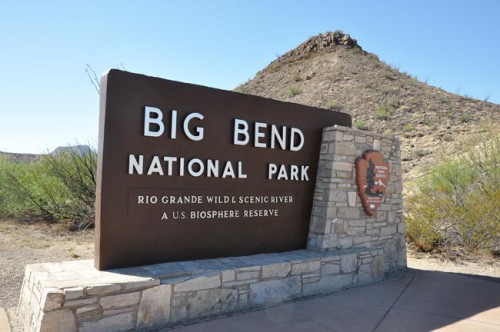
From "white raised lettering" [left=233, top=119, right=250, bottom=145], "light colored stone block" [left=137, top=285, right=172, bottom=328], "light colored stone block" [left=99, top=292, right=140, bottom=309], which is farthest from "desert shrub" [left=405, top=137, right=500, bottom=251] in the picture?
"light colored stone block" [left=99, top=292, right=140, bottom=309]

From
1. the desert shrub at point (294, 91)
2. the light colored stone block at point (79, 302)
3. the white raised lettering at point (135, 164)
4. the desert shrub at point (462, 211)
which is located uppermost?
the desert shrub at point (294, 91)

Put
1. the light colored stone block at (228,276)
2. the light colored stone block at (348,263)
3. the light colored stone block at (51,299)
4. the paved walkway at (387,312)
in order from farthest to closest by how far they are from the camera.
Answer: the light colored stone block at (348,263) → the light colored stone block at (228,276) → the paved walkway at (387,312) → the light colored stone block at (51,299)

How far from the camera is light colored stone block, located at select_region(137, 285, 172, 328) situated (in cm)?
468

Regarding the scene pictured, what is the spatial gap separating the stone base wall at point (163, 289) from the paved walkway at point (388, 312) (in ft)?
0.78

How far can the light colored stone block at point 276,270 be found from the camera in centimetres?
578

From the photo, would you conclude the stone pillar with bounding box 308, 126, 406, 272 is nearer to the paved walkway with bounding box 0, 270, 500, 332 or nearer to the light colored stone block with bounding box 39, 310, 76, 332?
the paved walkway with bounding box 0, 270, 500, 332

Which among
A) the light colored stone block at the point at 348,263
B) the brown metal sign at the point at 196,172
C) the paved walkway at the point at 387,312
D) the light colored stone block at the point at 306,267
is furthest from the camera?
the light colored stone block at the point at 348,263

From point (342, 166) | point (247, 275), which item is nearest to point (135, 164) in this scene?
point (247, 275)

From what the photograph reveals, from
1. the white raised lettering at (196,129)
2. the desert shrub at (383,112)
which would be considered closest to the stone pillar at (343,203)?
the white raised lettering at (196,129)

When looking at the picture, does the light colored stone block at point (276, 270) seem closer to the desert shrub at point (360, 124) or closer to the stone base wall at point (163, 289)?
the stone base wall at point (163, 289)

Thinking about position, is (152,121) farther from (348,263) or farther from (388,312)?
(388,312)

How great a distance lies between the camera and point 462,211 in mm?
9719

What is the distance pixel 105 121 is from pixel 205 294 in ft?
8.12

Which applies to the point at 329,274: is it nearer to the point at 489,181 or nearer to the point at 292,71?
the point at 489,181
